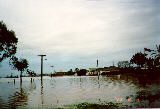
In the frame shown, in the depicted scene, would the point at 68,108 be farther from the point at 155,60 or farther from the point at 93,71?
the point at 93,71

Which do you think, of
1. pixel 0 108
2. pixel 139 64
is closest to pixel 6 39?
pixel 0 108

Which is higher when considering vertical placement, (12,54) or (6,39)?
(6,39)

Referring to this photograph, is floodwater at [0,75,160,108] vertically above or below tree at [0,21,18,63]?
below

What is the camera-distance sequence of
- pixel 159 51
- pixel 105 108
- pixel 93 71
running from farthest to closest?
pixel 93 71, pixel 159 51, pixel 105 108

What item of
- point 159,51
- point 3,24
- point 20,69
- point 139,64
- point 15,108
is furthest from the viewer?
point 139,64

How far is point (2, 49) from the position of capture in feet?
81.0

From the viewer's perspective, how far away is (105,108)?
1185 centimetres

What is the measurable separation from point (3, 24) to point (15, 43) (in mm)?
3846

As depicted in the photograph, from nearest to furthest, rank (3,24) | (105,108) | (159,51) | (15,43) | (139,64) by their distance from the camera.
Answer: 1. (105,108)
2. (159,51)
3. (3,24)
4. (15,43)
5. (139,64)

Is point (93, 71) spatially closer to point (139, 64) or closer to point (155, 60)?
point (139, 64)

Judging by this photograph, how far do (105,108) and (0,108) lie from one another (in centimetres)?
830

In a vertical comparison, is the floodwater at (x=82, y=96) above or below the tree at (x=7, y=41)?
below

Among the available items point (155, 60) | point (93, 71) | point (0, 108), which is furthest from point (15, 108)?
point (93, 71)

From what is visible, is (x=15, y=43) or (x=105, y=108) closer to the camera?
(x=105, y=108)
